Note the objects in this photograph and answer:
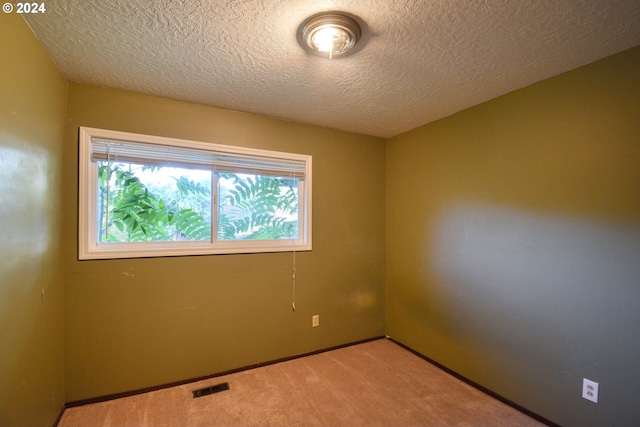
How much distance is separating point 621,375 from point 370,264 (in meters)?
1.95

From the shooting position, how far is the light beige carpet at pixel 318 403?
5.95 ft

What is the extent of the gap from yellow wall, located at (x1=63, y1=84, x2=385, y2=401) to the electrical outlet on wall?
1.75 m

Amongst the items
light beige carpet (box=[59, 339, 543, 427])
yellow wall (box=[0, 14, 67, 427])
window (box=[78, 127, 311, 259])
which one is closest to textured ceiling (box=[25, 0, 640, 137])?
yellow wall (box=[0, 14, 67, 427])

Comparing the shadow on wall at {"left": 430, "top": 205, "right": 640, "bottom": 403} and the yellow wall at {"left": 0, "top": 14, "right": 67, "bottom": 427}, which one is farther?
the shadow on wall at {"left": 430, "top": 205, "right": 640, "bottom": 403}

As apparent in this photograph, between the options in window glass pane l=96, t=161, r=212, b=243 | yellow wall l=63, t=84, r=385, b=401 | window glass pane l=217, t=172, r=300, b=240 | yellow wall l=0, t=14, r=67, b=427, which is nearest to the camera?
yellow wall l=0, t=14, r=67, b=427

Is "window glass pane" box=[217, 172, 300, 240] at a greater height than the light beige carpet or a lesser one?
greater

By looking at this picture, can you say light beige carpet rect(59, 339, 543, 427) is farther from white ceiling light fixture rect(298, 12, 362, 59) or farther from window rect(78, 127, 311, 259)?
white ceiling light fixture rect(298, 12, 362, 59)

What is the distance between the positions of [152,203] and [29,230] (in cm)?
80

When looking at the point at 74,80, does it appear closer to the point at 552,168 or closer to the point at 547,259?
the point at 552,168

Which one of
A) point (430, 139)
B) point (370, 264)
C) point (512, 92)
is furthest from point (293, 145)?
point (512, 92)

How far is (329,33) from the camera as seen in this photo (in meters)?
1.39

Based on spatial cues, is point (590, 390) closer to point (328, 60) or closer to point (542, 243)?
point (542, 243)

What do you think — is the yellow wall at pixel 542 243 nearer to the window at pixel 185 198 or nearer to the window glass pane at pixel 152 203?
the window at pixel 185 198

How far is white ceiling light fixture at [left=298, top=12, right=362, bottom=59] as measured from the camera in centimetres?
131
